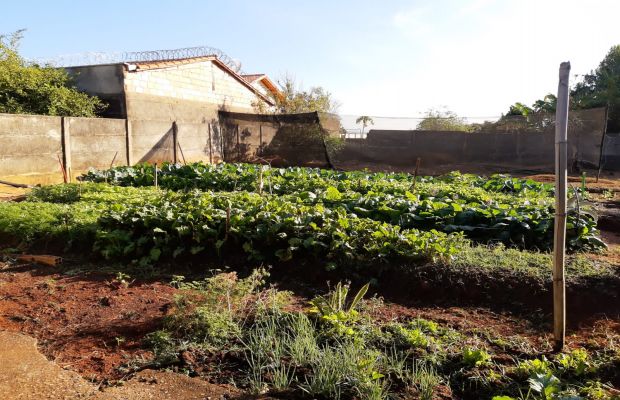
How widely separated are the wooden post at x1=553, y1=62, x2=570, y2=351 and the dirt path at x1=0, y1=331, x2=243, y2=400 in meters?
2.12

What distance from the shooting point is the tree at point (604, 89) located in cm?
2205

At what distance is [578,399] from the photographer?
2174 mm

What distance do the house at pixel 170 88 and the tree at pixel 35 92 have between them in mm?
652

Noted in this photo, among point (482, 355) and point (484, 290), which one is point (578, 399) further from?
point (484, 290)

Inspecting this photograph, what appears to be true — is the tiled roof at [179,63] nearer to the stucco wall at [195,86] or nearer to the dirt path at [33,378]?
the stucco wall at [195,86]

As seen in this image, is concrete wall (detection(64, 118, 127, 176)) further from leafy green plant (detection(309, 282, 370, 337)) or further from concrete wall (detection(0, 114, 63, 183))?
leafy green plant (detection(309, 282, 370, 337))

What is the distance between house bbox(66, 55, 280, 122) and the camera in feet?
47.3

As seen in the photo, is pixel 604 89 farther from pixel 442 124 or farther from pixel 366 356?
pixel 366 356

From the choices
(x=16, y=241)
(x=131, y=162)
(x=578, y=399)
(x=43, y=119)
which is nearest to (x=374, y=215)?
(x=578, y=399)

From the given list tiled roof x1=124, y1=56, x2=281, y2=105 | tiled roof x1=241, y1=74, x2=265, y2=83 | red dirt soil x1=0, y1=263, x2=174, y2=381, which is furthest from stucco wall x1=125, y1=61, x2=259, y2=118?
red dirt soil x1=0, y1=263, x2=174, y2=381

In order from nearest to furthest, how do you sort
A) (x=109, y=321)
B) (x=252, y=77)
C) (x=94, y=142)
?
1. (x=109, y=321)
2. (x=94, y=142)
3. (x=252, y=77)

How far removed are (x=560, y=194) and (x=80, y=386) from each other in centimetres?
322

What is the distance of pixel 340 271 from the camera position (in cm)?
449

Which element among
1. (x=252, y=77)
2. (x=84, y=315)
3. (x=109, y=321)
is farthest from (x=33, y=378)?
(x=252, y=77)
